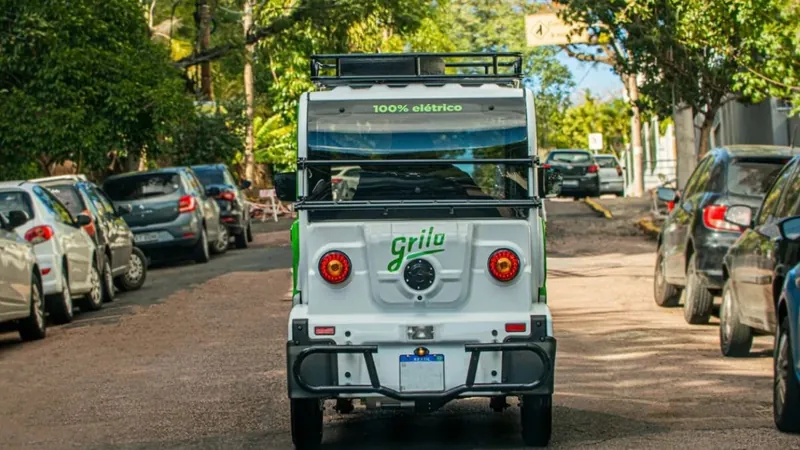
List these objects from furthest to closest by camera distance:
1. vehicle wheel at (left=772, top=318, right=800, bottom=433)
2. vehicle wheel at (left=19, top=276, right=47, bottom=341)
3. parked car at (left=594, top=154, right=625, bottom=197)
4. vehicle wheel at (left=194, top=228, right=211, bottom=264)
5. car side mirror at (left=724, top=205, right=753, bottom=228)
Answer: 1. parked car at (left=594, top=154, right=625, bottom=197)
2. vehicle wheel at (left=194, top=228, right=211, bottom=264)
3. vehicle wheel at (left=19, top=276, right=47, bottom=341)
4. car side mirror at (left=724, top=205, right=753, bottom=228)
5. vehicle wheel at (left=772, top=318, right=800, bottom=433)

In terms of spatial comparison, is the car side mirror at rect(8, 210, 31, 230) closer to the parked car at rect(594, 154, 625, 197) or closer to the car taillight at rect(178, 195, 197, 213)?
the car taillight at rect(178, 195, 197, 213)

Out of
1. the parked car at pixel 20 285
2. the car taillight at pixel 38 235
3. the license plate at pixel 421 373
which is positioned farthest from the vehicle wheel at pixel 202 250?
the license plate at pixel 421 373

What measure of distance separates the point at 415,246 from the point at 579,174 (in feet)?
134

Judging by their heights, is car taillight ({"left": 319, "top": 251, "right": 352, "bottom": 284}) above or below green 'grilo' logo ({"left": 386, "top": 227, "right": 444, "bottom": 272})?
below

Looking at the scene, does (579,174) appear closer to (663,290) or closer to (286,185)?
(663,290)

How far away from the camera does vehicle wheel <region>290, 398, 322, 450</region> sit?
30.6 ft

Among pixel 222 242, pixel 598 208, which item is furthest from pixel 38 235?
pixel 598 208

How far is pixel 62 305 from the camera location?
18578mm

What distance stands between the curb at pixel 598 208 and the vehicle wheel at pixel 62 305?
22.0m

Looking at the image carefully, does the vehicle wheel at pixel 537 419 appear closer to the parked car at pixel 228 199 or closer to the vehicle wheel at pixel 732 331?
the vehicle wheel at pixel 732 331

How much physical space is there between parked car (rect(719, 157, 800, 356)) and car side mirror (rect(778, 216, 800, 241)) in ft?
2.91

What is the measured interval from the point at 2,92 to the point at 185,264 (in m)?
4.52

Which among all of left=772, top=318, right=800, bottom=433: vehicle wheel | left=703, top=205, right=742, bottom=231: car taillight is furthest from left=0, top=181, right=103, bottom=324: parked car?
left=772, top=318, right=800, bottom=433: vehicle wheel

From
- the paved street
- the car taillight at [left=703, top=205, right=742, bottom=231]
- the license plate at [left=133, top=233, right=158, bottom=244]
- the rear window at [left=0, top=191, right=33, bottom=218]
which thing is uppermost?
the rear window at [left=0, top=191, right=33, bottom=218]
